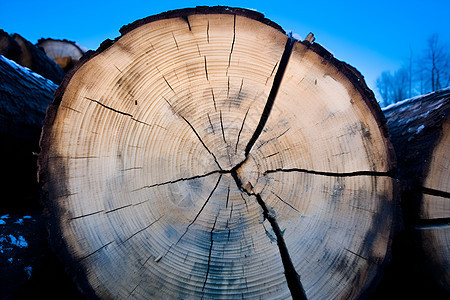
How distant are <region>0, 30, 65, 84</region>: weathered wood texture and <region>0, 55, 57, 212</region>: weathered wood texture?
0.99 meters

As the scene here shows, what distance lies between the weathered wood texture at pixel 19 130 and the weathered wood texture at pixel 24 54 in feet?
3.26

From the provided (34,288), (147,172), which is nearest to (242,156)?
(147,172)

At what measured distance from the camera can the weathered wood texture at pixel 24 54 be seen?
100 inches

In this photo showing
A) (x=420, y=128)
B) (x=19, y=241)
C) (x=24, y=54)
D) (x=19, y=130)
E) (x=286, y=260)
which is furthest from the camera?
(x=24, y=54)

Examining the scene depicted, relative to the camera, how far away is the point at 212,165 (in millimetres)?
1133

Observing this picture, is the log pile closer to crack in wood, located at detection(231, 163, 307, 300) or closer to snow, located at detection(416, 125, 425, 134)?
crack in wood, located at detection(231, 163, 307, 300)

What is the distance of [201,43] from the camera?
113 cm

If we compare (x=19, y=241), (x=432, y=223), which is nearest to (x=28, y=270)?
(x=19, y=241)

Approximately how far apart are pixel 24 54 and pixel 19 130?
1.42 metres

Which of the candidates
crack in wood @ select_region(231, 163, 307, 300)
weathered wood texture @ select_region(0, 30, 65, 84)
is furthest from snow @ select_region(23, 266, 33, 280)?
weathered wood texture @ select_region(0, 30, 65, 84)

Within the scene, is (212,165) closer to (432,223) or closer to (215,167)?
(215,167)

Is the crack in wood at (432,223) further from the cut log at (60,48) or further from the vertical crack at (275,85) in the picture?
the cut log at (60,48)

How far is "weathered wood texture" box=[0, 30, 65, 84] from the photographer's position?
8.34 feet

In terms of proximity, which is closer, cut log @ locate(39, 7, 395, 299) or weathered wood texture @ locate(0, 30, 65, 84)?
cut log @ locate(39, 7, 395, 299)
